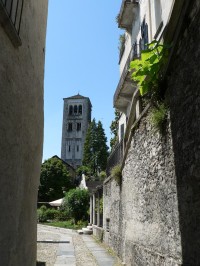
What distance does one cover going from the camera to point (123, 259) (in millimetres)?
9016

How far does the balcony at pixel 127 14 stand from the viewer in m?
13.9

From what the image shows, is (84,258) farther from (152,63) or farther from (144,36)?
(144,36)

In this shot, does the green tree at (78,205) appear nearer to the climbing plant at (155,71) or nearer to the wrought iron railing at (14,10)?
the climbing plant at (155,71)

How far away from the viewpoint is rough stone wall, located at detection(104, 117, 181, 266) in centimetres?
507

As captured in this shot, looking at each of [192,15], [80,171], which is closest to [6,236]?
[192,15]

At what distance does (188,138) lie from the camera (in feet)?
14.4

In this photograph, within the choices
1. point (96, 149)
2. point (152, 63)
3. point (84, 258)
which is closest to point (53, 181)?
point (96, 149)

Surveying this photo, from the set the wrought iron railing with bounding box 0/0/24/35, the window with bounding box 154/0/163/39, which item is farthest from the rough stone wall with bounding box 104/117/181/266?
the window with bounding box 154/0/163/39

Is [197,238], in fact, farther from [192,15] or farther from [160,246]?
[192,15]

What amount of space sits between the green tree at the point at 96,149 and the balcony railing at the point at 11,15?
5416 cm

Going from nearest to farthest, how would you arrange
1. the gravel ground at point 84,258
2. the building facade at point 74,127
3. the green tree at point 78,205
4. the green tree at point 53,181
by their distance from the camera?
1. the gravel ground at point 84,258
2. the green tree at point 78,205
3. the green tree at point 53,181
4. the building facade at point 74,127

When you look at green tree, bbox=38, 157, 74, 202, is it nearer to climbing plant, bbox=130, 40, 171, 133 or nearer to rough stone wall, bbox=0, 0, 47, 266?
rough stone wall, bbox=0, 0, 47, 266

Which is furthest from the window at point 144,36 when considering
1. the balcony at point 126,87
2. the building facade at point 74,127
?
the building facade at point 74,127

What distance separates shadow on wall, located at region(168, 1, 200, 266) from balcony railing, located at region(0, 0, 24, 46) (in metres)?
2.27
